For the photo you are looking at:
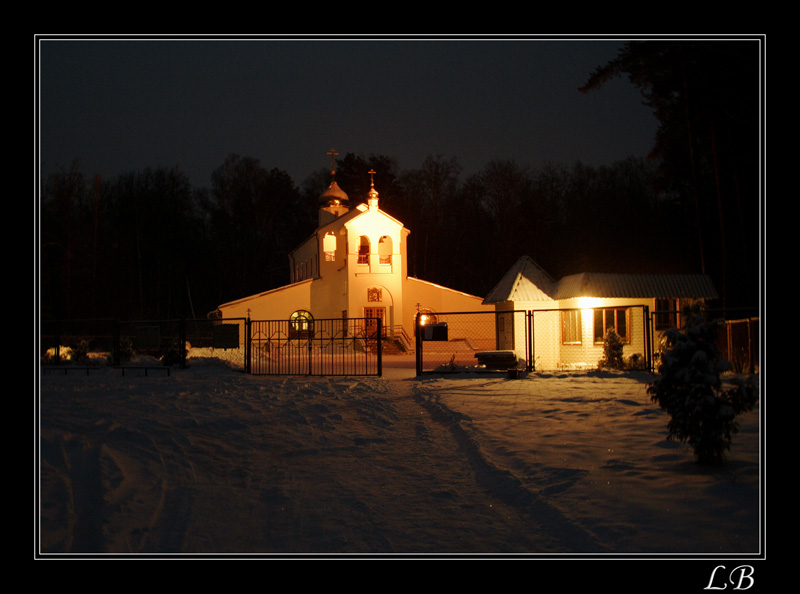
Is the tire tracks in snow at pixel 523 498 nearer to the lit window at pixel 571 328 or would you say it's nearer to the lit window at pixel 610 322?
the lit window at pixel 571 328

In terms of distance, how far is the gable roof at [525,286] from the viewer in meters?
25.9

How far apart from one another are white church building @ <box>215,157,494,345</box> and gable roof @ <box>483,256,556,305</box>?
1172 cm

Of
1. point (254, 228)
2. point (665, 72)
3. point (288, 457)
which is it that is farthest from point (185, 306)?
point (288, 457)

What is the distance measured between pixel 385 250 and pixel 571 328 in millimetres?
19011

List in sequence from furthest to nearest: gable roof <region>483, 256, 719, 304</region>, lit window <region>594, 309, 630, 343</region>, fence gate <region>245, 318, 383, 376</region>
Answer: fence gate <region>245, 318, 383, 376</region>
gable roof <region>483, 256, 719, 304</region>
lit window <region>594, 309, 630, 343</region>

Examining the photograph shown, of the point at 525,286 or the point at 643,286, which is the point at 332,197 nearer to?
the point at 525,286

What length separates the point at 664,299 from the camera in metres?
24.6

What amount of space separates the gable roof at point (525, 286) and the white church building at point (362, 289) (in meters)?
11.7

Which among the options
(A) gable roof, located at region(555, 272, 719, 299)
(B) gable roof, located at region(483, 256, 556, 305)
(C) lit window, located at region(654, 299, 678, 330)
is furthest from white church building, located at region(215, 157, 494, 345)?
(C) lit window, located at region(654, 299, 678, 330)

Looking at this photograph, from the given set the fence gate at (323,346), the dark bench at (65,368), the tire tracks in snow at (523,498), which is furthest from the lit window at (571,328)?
the dark bench at (65,368)

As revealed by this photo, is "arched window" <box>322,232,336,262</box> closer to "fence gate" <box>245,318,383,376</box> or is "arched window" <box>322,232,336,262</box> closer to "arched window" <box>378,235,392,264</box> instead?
"arched window" <box>378,235,392,264</box>

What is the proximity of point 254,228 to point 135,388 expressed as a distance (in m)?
43.2

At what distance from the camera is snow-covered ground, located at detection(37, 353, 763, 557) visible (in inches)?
211

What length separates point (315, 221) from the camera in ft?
198
